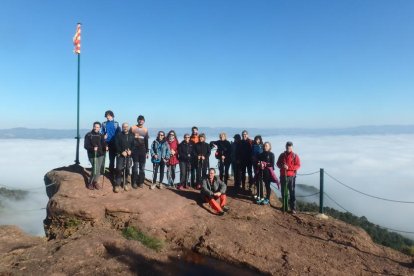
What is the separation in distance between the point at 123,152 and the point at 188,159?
8.06 feet

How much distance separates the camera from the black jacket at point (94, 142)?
10.1 metres

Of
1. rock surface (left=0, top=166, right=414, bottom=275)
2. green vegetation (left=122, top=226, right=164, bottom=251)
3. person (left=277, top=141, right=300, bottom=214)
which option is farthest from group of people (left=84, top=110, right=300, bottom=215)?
green vegetation (left=122, top=226, right=164, bottom=251)

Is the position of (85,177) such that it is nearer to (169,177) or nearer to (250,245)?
(169,177)

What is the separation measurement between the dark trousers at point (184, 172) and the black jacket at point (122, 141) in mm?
2186

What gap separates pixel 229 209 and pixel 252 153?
219cm

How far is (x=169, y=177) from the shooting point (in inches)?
482

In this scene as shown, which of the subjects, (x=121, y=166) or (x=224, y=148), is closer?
(x=121, y=166)

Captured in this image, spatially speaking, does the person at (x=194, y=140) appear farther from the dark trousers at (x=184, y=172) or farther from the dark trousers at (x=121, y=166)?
the dark trousers at (x=121, y=166)

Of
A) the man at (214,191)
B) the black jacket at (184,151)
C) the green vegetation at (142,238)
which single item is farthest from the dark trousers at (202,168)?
the green vegetation at (142,238)

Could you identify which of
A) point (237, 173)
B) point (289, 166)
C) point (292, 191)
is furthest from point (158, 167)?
point (292, 191)

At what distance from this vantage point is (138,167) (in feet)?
36.6

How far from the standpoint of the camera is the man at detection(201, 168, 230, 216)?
10.6 metres

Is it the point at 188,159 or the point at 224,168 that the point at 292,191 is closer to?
the point at 224,168

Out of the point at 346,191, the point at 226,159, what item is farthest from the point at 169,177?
the point at 346,191
